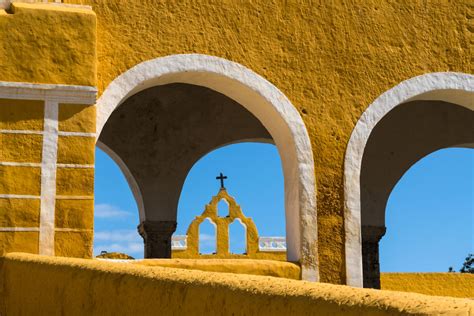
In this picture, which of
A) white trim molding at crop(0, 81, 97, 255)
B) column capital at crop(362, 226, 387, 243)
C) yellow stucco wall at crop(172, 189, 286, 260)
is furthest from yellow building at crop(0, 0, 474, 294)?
yellow stucco wall at crop(172, 189, 286, 260)

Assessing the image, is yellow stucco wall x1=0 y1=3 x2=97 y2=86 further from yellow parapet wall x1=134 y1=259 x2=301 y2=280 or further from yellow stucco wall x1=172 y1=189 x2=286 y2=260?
yellow stucco wall x1=172 y1=189 x2=286 y2=260

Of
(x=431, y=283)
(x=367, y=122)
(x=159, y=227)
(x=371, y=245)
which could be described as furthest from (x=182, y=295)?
(x=431, y=283)

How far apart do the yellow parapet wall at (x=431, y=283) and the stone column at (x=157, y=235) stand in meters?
3.64

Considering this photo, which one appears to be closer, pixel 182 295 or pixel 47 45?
pixel 182 295

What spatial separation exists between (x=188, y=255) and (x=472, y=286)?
215 inches

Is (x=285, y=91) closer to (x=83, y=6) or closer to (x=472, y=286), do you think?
(x=83, y=6)

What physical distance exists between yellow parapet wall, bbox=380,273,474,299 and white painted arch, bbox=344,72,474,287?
14.2 feet

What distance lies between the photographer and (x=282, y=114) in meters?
7.55

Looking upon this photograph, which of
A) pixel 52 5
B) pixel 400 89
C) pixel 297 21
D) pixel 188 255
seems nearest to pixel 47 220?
pixel 52 5

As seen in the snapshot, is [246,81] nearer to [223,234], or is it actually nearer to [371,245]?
[371,245]

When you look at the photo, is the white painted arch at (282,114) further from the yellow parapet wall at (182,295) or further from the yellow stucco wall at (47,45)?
the yellow parapet wall at (182,295)

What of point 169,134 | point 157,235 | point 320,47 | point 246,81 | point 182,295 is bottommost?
point 182,295

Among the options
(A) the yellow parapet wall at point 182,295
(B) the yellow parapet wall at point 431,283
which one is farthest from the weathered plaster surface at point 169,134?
(A) the yellow parapet wall at point 182,295

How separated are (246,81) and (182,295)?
4.84 metres
